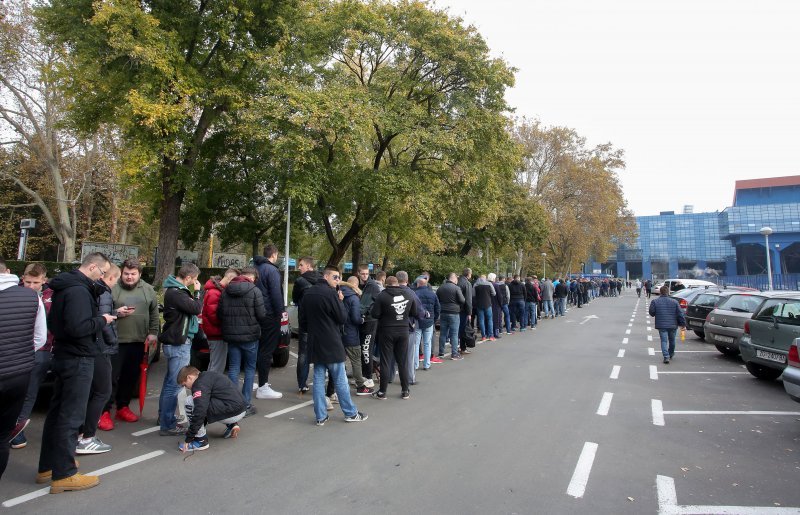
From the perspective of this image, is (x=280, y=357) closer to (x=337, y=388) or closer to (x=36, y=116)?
(x=337, y=388)

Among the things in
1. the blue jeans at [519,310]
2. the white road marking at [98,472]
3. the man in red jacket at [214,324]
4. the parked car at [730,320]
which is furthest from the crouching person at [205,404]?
the blue jeans at [519,310]

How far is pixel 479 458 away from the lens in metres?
4.47

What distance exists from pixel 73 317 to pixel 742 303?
12.6 m

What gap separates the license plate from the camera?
7406 millimetres

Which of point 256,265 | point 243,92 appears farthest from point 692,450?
point 243,92

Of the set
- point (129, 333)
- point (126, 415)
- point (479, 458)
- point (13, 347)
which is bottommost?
point (479, 458)

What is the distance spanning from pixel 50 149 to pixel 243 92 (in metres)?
15.1

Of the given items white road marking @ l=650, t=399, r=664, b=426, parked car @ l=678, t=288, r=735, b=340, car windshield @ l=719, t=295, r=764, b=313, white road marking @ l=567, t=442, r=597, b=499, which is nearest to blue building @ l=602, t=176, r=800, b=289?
parked car @ l=678, t=288, r=735, b=340

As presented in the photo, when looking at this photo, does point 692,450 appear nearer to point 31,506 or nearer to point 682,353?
point 31,506

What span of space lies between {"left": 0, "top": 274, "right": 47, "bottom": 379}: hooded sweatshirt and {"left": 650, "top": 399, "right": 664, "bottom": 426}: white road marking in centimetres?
650

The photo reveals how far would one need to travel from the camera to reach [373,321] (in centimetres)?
746

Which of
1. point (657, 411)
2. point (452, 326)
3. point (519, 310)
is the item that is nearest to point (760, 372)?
point (657, 411)

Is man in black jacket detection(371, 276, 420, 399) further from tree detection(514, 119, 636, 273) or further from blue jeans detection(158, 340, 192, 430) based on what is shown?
tree detection(514, 119, 636, 273)

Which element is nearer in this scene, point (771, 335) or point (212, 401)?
point (212, 401)
